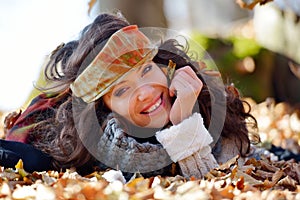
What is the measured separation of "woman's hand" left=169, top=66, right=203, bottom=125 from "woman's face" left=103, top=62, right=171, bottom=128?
0.11 ft

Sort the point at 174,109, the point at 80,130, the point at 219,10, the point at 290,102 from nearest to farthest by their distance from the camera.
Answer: the point at 174,109
the point at 80,130
the point at 290,102
the point at 219,10

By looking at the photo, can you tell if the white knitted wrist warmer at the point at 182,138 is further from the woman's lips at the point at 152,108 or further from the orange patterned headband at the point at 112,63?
the orange patterned headband at the point at 112,63

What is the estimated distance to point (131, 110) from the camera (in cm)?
218

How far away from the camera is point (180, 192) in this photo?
1.52 meters

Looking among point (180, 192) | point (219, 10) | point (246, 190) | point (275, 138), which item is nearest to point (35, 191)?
point (180, 192)

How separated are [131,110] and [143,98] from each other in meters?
0.07

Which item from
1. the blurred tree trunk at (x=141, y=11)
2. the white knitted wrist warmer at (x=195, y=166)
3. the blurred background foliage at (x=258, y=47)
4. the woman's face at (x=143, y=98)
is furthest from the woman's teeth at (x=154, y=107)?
the blurred tree trunk at (x=141, y=11)

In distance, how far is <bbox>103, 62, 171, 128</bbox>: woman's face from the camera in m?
2.17

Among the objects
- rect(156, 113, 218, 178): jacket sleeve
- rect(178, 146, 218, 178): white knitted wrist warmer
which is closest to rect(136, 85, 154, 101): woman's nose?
rect(156, 113, 218, 178): jacket sleeve

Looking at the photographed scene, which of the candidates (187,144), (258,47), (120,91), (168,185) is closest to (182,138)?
(187,144)

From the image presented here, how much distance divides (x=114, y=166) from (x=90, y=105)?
0.25 meters

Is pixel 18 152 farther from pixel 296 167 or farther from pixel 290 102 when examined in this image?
pixel 290 102

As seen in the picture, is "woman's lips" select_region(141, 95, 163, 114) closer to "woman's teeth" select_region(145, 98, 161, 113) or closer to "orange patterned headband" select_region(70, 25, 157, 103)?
"woman's teeth" select_region(145, 98, 161, 113)

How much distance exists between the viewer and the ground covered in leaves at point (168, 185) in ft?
4.83
